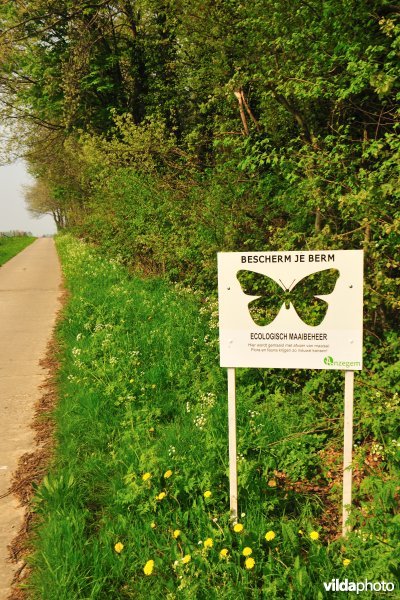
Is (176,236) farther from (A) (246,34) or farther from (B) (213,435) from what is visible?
(B) (213,435)

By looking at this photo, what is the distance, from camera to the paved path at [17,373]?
3158 mm

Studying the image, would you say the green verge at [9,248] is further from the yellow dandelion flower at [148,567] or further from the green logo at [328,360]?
the green logo at [328,360]

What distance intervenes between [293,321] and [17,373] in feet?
14.4

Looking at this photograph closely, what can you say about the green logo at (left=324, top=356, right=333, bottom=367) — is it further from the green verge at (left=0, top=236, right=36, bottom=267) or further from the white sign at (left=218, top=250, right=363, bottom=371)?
the green verge at (left=0, top=236, right=36, bottom=267)

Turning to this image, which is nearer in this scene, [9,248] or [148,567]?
[148,567]

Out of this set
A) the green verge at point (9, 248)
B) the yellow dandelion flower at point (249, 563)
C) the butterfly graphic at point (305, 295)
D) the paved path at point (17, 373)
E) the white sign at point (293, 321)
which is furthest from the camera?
the green verge at point (9, 248)

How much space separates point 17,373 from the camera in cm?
591

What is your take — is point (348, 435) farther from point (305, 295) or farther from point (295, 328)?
point (305, 295)

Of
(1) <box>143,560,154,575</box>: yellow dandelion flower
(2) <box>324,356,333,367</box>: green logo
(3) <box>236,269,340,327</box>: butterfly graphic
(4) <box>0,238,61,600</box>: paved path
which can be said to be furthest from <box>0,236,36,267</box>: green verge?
(2) <box>324,356,333,367</box>: green logo

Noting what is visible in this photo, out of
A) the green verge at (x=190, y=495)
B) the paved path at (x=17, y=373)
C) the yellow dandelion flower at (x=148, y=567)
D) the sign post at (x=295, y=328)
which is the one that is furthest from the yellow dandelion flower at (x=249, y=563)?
the paved path at (x=17, y=373)

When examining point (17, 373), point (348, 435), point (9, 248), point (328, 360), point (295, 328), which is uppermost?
point (295, 328)

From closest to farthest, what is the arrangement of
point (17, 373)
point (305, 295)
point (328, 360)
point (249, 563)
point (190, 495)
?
point (249, 563) < point (328, 360) < point (190, 495) < point (305, 295) < point (17, 373)

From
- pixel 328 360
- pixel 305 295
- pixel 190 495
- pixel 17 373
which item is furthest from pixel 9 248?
pixel 328 360

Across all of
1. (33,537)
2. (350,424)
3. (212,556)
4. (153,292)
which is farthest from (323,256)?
(153,292)
